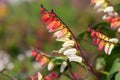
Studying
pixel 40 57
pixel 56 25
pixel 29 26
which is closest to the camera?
pixel 56 25

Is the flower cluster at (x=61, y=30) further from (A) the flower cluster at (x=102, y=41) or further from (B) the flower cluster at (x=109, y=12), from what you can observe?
(B) the flower cluster at (x=109, y=12)

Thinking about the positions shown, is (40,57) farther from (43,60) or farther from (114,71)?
(114,71)

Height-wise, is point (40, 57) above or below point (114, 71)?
above

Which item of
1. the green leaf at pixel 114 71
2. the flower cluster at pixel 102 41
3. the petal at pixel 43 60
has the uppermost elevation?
the petal at pixel 43 60

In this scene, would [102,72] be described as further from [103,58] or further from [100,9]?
[100,9]

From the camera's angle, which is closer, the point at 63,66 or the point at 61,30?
the point at 61,30

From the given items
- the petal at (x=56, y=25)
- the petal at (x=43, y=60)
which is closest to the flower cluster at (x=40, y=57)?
the petal at (x=43, y=60)

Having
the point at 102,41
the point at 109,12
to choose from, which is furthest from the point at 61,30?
the point at 109,12
